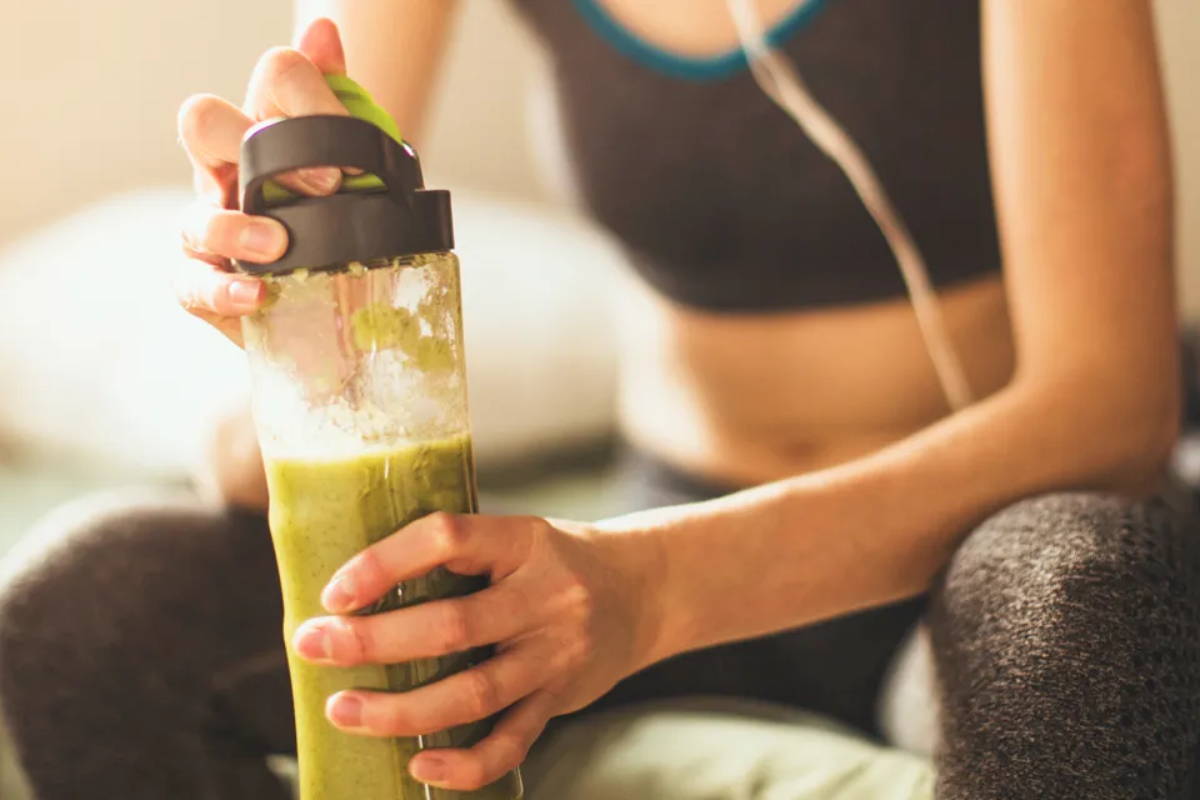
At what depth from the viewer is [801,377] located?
36.7 inches

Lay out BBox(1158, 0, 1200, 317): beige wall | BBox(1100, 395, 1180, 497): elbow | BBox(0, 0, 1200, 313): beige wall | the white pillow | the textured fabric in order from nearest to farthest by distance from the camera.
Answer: BBox(1100, 395, 1180, 497): elbow < the textured fabric < the white pillow < BBox(0, 0, 1200, 313): beige wall < BBox(1158, 0, 1200, 317): beige wall

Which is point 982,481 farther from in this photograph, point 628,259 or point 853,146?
point 628,259

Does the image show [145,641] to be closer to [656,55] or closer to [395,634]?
[395,634]

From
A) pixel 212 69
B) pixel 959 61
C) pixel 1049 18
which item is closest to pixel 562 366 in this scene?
pixel 212 69

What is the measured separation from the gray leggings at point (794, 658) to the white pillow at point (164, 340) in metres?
0.48

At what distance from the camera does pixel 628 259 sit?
100 cm

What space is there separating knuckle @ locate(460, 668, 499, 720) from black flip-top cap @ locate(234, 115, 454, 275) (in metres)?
0.17

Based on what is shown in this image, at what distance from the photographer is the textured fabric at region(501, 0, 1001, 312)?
833 mm

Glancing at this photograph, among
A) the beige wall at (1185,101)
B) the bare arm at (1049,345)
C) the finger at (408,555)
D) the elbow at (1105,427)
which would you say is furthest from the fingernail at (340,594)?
the beige wall at (1185,101)

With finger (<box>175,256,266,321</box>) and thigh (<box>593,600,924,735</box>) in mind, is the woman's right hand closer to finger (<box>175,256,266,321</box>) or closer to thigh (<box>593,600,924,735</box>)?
finger (<box>175,256,266,321</box>)

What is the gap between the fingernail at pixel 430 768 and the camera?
0.47m

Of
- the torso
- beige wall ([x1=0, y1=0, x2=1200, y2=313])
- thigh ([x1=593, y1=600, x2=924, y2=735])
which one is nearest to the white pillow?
beige wall ([x1=0, y1=0, x2=1200, y2=313])

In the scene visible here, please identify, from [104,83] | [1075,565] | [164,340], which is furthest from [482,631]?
[104,83]

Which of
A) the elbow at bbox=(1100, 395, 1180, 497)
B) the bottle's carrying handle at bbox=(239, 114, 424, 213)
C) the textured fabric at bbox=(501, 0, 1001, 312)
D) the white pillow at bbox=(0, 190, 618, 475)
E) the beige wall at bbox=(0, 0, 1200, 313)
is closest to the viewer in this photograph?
the bottle's carrying handle at bbox=(239, 114, 424, 213)
